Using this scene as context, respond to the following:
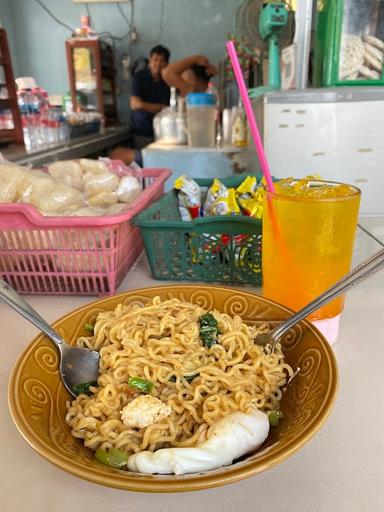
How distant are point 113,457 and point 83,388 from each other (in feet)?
0.43

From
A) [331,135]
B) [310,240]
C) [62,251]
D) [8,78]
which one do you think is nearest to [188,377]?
[310,240]

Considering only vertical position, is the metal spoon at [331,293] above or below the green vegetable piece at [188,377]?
above

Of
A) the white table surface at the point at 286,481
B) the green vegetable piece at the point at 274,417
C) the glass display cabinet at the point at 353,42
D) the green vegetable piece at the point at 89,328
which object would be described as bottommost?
the white table surface at the point at 286,481

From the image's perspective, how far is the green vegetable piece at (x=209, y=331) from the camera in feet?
1.79

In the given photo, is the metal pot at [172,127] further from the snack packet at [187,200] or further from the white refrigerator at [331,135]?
the snack packet at [187,200]

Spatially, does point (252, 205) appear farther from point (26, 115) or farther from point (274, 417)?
point (26, 115)

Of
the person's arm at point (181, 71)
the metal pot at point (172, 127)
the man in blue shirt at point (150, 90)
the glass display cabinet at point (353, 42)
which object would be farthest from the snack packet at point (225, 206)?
the man in blue shirt at point (150, 90)

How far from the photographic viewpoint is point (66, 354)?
20.0 inches

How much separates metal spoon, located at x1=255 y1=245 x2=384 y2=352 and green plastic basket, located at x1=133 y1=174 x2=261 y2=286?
0.26 m

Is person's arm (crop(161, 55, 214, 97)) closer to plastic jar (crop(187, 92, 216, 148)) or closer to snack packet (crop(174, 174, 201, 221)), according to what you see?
plastic jar (crop(187, 92, 216, 148))

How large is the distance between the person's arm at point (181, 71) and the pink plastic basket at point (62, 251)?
3077mm

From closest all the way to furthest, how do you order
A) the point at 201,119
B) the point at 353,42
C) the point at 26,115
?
the point at 353,42
the point at 201,119
the point at 26,115

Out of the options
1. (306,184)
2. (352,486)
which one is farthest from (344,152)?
(352,486)

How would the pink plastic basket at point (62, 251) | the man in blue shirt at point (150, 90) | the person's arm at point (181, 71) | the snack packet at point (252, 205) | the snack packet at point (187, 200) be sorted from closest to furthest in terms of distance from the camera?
the pink plastic basket at point (62, 251) → the snack packet at point (252, 205) → the snack packet at point (187, 200) → the person's arm at point (181, 71) → the man in blue shirt at point (150, 90)
